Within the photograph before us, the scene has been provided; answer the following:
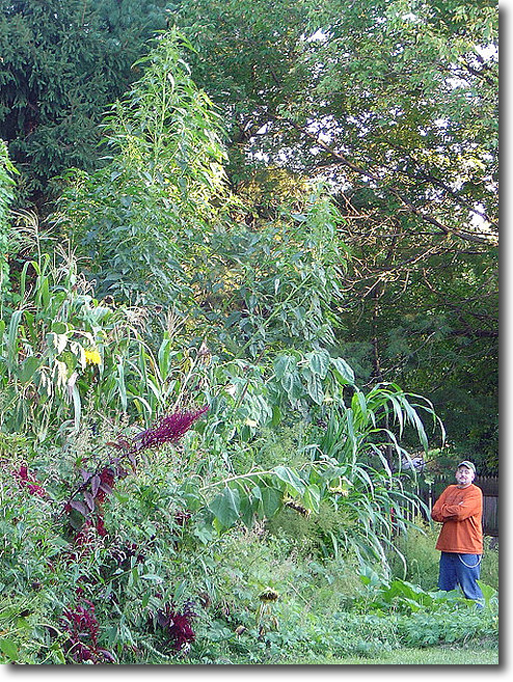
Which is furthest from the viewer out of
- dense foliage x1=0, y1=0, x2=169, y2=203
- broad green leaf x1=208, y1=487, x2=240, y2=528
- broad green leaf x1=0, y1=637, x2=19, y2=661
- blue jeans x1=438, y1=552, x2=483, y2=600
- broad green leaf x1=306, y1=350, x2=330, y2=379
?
dense foliage x1=0, y1=0, x2=169, y2=203

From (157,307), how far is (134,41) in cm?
297

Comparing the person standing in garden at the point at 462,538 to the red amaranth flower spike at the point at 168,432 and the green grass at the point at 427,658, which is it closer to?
the green grass at the point at 427,658

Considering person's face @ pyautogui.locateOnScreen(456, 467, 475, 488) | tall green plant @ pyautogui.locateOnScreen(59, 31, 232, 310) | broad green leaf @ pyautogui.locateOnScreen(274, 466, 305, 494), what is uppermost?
tall green plant @ pyautogui.locateOnScreen(59, 31, 232, 310)

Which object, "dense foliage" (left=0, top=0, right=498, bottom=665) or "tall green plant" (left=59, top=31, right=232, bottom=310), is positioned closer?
"dense foliage" (left=0, top=0, right=498, bottom=665)

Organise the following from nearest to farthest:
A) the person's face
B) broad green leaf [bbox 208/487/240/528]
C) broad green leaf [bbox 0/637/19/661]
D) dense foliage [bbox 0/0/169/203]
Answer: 1. broad green leaf [bbox 0/637/19/661]
2. broad green leaf [bbox 208/487/240/528]
3. the person's face
4. dense foliage [bbox 0/0/169/203]

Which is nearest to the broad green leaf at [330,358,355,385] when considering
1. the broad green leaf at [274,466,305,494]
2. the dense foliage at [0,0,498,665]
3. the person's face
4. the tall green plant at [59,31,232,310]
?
the dense foliage at [0,0,498,665]

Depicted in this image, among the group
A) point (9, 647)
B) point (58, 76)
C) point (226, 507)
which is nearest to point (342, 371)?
point (226, 507)

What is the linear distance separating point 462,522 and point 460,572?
0.25 metres

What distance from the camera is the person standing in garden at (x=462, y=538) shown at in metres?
4.01

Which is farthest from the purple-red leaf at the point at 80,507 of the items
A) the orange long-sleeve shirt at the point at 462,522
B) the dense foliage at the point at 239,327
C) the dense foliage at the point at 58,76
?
the dense foliage at the point at 58,76

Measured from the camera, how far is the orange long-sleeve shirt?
4.02 meters

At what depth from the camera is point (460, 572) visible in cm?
402

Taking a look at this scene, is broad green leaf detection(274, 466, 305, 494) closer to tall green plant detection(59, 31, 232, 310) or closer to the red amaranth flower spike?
the red amaranth flower spike

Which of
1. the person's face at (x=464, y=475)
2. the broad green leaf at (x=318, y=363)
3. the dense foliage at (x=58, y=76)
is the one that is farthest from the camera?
the dense foliage at (x=58, y=76)
